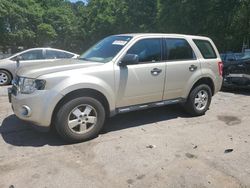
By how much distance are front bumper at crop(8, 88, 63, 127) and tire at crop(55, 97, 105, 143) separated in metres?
0.17

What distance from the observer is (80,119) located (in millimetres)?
4664

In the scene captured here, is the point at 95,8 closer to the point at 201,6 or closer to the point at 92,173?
the point at 201,6

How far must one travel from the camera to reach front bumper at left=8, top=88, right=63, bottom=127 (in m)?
4.30

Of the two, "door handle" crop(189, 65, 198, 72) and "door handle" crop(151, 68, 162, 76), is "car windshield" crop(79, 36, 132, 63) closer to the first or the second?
"door handle" crop(151, 68, 162, 76)

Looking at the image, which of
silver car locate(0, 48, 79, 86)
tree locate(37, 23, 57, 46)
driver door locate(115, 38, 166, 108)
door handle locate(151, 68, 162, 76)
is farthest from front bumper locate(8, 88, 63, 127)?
tree locate(37, 23, 57, 46)

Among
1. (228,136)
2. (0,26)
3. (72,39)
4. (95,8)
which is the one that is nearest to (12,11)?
(0,26)

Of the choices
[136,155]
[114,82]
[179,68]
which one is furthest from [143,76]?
[136,155]

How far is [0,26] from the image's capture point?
91.2 ft

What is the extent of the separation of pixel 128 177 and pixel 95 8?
38.7 meters

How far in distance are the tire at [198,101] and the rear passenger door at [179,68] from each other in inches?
9.3

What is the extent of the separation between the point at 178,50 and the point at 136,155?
2574mm

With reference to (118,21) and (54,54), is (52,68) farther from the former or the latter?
(118,21)

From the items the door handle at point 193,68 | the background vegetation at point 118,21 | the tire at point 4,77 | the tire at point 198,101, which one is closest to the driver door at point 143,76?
the door handle at point 193,68

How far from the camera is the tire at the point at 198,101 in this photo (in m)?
6.16
